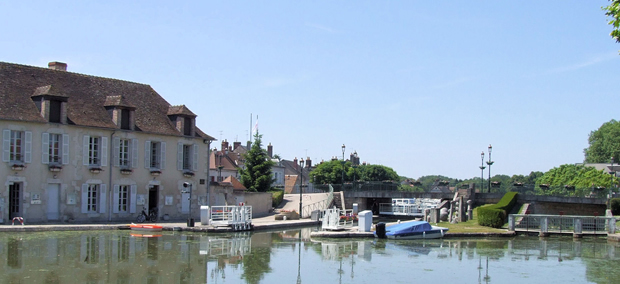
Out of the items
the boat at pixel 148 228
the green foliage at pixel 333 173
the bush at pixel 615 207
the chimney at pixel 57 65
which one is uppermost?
the chimney at pixel 57 65

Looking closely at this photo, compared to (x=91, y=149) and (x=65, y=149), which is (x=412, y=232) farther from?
(x=65, y=149)

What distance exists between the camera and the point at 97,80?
40875 mm

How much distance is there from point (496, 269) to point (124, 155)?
2446 cm

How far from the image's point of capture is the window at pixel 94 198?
37031 mm

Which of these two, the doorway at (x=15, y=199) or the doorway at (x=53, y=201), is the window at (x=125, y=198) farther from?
the doorway at (x=15, y=199)

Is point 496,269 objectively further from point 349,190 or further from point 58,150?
point 349,190

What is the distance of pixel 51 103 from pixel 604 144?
297ft

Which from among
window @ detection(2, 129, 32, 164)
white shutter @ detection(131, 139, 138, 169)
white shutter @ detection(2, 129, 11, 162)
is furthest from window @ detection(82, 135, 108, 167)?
white shutter @ detection(2, 129, 11, 162)

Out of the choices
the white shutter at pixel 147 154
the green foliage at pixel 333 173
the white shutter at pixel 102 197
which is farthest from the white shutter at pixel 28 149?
the green foliage at pixel 333 173

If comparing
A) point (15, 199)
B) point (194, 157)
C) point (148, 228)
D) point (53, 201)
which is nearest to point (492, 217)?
point (148, 228)

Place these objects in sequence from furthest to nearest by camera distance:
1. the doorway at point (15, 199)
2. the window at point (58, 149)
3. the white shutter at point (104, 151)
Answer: the white shutter at point (104, 151) → the window at point (58, 149) → the doorway at point (15, 199)

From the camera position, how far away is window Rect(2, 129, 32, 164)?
33.9m

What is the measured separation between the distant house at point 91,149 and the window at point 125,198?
0.06 m

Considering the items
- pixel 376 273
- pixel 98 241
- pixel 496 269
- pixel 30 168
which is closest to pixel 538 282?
pixel 496 269
